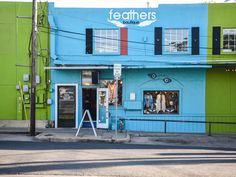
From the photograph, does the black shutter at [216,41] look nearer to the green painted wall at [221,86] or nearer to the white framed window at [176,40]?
the green painted wall at [221,86]

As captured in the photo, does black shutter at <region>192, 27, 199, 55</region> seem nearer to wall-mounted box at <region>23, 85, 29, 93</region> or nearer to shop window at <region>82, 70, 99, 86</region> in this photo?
shop window at <region>82, 70, 99, 86</region>

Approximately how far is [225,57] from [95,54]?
6.85 m

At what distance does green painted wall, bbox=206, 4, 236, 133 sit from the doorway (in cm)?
711

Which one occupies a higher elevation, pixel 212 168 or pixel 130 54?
pixel 130 54

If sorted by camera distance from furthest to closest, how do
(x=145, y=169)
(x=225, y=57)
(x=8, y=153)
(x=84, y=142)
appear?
(x=225, y=57) < (x=84, y=142) < (x=8, y=153) < (x=145, y=169)

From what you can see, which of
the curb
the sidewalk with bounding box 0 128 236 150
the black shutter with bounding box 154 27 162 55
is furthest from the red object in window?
the curb

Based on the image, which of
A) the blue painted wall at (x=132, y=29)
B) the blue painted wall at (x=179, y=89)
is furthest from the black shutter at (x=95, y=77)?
the blue painted wall at (x=179, y=89)

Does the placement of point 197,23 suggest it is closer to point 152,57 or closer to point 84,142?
point 152,57

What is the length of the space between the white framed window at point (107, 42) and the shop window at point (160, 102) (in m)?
2.97

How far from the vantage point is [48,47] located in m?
23.5

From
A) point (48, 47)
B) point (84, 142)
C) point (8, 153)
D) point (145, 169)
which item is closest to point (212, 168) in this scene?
point (145, 169)

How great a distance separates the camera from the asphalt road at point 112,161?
35.0 feet

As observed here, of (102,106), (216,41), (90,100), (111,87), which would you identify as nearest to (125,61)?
(111,87)

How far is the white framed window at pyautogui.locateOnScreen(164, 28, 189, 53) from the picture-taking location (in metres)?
23.3
